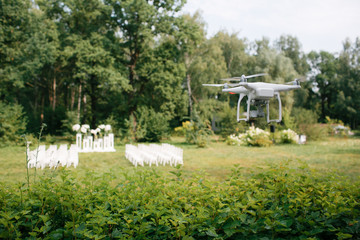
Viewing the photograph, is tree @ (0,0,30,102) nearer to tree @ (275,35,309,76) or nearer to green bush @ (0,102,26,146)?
green bush @ (0,102,26,146)

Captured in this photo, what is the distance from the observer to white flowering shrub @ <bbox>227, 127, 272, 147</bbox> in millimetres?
18828

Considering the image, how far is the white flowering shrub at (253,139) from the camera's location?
18828mm

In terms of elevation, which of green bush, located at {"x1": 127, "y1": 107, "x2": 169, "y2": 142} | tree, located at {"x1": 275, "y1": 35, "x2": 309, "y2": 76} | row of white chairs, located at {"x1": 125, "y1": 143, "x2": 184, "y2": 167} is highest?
tree, located at {"x1": 275, "y1": 35, "x2": 309, "y2": 76}

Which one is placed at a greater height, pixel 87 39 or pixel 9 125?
pixel 87 39

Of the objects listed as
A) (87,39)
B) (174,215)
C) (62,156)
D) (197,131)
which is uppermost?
(87,39)

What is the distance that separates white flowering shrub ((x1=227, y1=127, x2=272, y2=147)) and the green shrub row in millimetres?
16374

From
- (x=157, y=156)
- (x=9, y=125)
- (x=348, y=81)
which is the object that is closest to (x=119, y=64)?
(x=9, y=125)

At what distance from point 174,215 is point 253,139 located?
59.2ft

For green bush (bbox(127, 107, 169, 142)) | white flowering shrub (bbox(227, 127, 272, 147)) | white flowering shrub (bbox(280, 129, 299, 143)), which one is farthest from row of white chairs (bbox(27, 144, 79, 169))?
white flowering shrub (bbox(280, 129, 299, 143))

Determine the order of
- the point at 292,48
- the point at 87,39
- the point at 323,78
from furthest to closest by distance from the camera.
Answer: the point at 323,78
the point at 292,48
the point at 87,39

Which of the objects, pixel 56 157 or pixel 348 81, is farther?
pixel 348 81

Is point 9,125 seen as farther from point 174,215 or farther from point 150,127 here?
point 174,215

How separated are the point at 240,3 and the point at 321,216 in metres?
2.89

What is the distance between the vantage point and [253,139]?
19.5 meters
